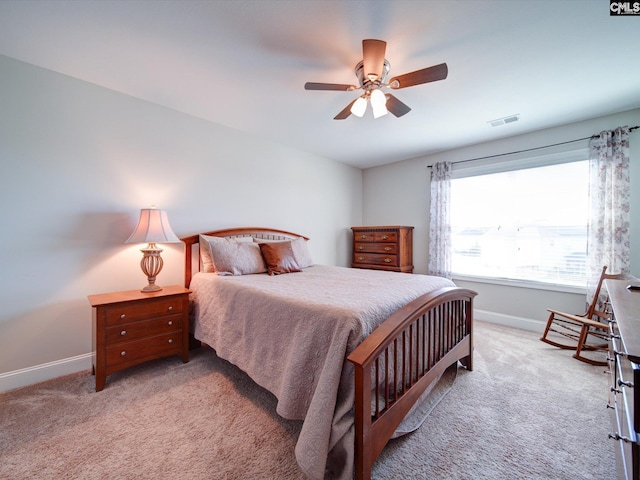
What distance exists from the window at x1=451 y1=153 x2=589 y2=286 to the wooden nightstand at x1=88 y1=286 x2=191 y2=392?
Answer: 12.4ft

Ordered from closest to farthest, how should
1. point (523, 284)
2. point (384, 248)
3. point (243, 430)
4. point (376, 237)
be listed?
1. point (243, 430)
2. point (523, 284)
3. point (384, 248)
4. point (376, 237)

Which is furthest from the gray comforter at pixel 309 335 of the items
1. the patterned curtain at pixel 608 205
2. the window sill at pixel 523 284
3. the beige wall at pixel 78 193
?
the patterned curtain at pixel 608 205

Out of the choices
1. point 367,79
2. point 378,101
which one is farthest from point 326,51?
point 378,101

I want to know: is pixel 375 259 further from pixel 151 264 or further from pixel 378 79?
pixel 151 264

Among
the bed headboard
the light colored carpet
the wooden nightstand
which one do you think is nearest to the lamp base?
the wooden nightstand

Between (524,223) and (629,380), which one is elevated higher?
(524,223)

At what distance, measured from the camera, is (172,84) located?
2232 millimetres

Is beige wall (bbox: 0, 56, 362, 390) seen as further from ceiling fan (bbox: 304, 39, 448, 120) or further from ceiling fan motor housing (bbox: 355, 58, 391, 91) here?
ceiling fan motor housing (bbox: 355, 58, 391, 91)

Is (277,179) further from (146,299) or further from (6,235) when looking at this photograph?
(6,235)

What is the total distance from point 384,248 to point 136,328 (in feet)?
10.9

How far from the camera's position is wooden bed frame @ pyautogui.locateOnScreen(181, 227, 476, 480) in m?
1.09

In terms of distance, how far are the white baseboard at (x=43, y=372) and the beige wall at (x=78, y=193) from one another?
0.01 metres

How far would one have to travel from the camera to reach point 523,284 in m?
3.26

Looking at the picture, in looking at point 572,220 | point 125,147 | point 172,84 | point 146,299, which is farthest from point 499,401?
point 125,147
